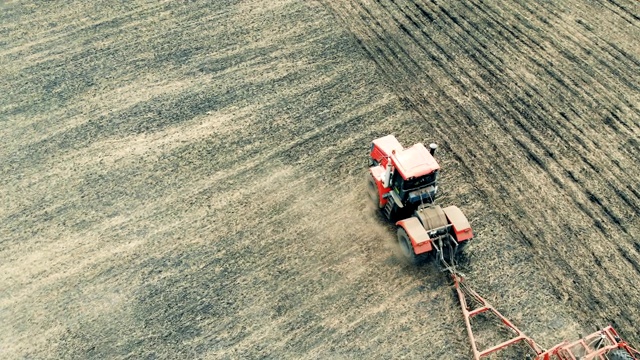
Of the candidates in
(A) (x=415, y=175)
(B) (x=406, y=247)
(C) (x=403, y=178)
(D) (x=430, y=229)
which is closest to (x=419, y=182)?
(A) (x=415, y=175)

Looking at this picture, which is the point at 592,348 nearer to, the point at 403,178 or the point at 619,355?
the point at 619,355

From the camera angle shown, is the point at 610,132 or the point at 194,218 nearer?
the point at 194,218

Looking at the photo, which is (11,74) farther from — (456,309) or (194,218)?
(456,309)

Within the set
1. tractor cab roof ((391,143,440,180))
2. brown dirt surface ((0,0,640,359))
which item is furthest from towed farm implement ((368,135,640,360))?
brown dirt surface ((0,0,640,359))

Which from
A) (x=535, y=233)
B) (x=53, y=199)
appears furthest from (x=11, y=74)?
(x=535, y=233)

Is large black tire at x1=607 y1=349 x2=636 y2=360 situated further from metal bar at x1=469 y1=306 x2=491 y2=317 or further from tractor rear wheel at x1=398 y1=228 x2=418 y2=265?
tractor rear wheel at x1=398 y1=228 x2=418 y2=265

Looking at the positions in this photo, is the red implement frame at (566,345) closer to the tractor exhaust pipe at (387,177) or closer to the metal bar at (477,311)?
the metal bar at (477,311)
